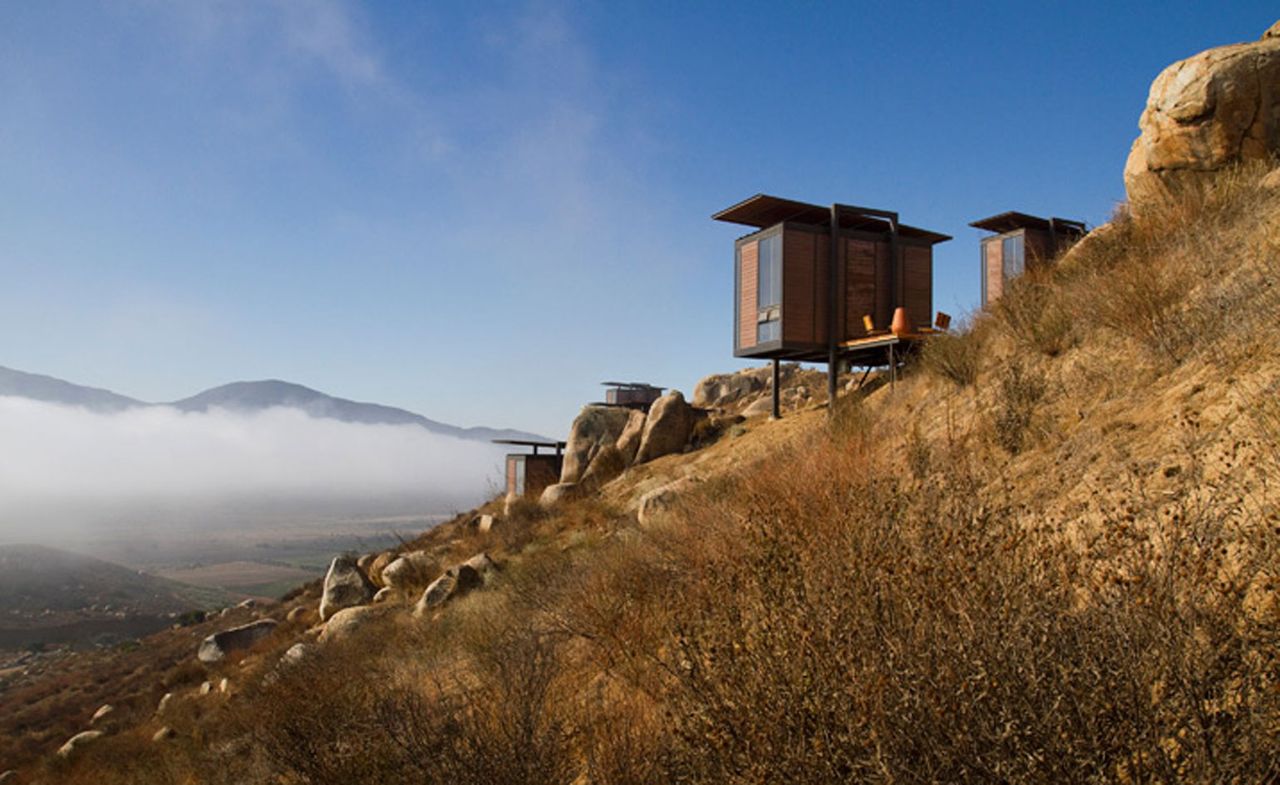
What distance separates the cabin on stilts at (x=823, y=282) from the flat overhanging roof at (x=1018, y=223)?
9.81ft

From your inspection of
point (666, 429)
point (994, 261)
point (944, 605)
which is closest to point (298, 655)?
point (666, 429)

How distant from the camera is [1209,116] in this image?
959cm

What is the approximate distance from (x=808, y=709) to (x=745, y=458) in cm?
1123

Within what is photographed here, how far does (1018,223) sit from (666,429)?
1069 centimetres

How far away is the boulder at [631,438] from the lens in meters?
19.1

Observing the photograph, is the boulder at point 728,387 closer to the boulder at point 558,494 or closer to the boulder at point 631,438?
the boulder at point 631,438

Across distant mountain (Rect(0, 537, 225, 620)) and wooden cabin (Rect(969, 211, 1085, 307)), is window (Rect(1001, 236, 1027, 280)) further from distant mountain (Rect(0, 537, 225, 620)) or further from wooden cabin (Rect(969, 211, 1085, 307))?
distant mountain (Rect(0, 537, 225, 620))

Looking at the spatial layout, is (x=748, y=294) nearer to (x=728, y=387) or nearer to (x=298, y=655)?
(x=298, y=655)

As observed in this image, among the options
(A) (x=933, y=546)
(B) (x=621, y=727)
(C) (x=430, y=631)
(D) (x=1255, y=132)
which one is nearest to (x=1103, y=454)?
(A) (x=933, y=546)

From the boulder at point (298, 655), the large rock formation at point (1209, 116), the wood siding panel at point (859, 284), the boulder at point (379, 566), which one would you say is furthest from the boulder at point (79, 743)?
the large rock formation at point (1209, 116)

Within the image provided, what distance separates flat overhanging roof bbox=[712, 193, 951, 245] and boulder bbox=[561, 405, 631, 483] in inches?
281

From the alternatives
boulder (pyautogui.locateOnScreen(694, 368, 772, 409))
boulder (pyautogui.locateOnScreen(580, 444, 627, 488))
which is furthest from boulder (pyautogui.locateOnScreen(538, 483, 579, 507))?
boulder (pyautogui.locateOnScreen(694, 368, 772, 409))

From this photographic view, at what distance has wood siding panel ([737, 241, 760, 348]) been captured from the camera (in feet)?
54.1

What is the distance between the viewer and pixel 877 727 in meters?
2.14
